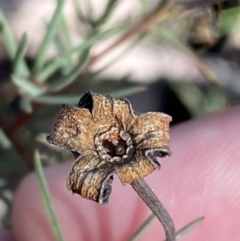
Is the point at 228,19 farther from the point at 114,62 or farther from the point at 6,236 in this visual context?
the point at 6,236

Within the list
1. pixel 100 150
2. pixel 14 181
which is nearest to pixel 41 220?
pixel 14 181

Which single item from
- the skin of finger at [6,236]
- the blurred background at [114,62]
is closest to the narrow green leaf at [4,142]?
the blurred background at [114,62]

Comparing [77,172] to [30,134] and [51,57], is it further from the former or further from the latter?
[51,57]

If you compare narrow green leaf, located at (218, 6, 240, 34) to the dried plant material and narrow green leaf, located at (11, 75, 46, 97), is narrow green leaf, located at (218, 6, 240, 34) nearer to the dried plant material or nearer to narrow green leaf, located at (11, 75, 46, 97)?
narrow green leaf, located at (11, 75, 46, 97)

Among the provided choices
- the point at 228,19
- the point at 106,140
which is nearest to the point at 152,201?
the point at 106,140

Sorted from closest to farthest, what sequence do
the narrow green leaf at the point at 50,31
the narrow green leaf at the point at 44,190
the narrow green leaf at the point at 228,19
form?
the narrow green leaf at the point at 44,190, the narrow green leaf at the point at 50,31, the narrow green leaf at the point at 228,19

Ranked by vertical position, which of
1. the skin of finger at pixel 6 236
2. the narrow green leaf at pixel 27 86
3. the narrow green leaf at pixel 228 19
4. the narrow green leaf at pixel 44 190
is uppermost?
the narrow green leaf at pixel 27 86

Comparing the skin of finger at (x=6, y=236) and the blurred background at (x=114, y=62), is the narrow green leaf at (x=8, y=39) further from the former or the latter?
the skin of finger at (x=6, y=236)
